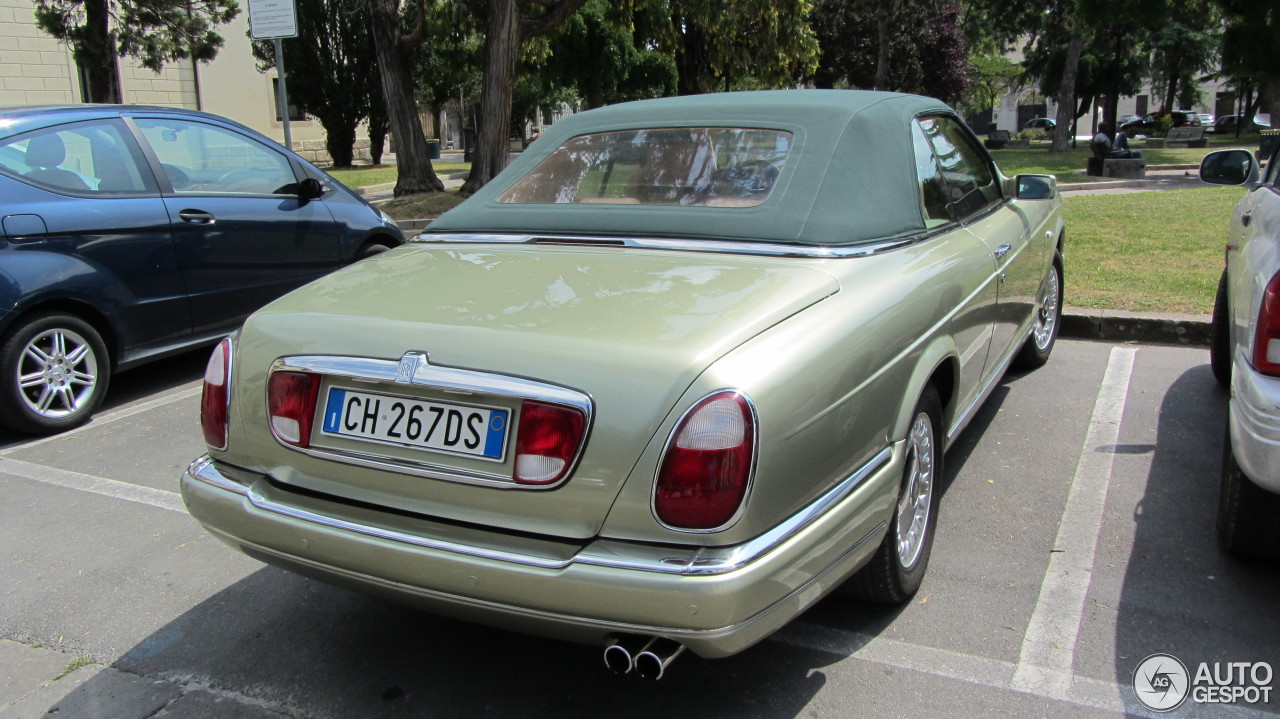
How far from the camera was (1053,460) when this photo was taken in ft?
14.5

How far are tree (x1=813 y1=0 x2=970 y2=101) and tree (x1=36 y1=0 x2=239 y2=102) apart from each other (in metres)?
28.3

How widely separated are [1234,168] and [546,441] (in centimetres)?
384

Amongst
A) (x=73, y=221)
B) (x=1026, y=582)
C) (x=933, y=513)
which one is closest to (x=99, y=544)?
(x=73, y=221)

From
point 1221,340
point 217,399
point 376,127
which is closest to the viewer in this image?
point 217,399

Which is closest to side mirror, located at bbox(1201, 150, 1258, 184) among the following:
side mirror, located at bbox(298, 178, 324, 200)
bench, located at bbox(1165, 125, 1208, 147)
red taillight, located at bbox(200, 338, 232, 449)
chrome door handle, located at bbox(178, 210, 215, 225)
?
red taillight, located at bbox(200, 338, 232, 449)

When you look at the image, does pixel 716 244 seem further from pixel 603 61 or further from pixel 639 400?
pixel 603 61

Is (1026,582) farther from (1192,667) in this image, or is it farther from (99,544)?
(99,544)

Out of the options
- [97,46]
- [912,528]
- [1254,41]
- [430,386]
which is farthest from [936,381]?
[1254,41]

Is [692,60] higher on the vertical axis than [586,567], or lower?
higher

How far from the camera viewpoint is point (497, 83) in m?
14.5

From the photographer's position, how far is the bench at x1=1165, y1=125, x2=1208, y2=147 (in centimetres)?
3372

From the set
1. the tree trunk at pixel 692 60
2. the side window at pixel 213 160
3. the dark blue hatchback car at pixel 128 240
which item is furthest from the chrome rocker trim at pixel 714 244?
the tree trunk at pixel 692 60

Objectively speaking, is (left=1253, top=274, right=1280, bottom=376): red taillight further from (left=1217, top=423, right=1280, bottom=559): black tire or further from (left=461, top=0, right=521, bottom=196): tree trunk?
(left=461, top=0, right=521, bottom=196): tree trunk

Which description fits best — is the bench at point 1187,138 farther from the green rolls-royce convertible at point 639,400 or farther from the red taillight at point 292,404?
the red taillight at point 292,404
